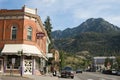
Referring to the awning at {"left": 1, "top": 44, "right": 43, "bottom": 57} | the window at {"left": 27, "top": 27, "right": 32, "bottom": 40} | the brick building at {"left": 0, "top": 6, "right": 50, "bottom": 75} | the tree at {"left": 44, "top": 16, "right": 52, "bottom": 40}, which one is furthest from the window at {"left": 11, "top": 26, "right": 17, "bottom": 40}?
the tree at {"left": 44, "top": 16, "right": 52, "bottom": 40}

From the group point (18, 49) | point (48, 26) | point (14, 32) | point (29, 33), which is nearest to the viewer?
point (18, 49)

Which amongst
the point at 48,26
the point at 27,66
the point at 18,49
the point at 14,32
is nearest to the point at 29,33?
the point at 14,32

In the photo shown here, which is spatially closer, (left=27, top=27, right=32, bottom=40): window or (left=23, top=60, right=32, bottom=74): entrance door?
(left=23, top=60, right=32, bottom=74): entrance door

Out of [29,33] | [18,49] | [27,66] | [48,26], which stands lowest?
[27,66]

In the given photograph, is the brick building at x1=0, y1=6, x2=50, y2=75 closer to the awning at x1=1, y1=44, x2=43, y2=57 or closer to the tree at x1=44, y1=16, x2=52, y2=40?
the awning at x1=1, y1=44, x2=43, y2=57

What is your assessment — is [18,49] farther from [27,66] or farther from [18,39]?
[27,66]

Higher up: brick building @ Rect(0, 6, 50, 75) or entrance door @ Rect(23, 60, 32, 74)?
brick building @ Rect(0, 6, 50, 75)

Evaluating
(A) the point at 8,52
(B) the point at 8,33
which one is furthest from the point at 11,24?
(A) the point at 8,52

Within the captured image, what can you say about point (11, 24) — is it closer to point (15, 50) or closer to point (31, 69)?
point (15, 50)

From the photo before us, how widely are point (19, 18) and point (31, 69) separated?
7929 millimetres

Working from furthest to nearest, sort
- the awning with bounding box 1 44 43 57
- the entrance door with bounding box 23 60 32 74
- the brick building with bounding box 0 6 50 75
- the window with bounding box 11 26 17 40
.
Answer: the window with bounding box 11 26 17 40 < the entrance door with bounding box 23 60 32 74 < the brick building with bounding box 0 6 50 75 < the awning with bounding box 1 44 43 57

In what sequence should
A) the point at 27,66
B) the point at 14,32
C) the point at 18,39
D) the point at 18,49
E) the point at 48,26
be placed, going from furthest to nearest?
the point at 48,26
the point at 14,32
the point at 18,39
the point at 27,66
the point at 18,49

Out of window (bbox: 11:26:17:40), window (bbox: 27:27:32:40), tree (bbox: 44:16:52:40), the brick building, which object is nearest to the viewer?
the brick building

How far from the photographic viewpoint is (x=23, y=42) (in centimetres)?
4831
